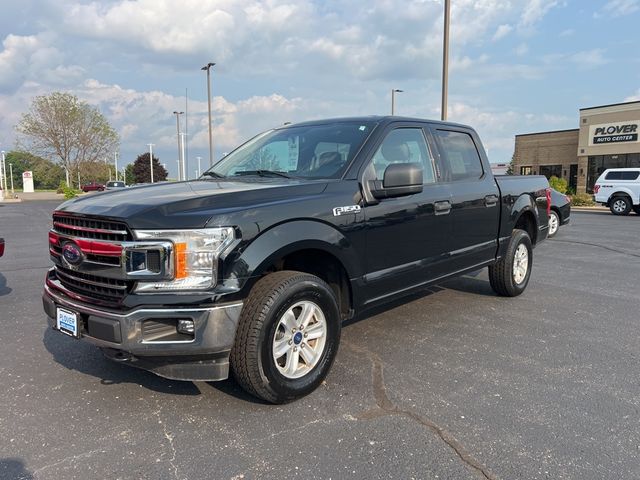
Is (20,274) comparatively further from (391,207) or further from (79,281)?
(391,207)

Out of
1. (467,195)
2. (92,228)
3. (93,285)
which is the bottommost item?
(93,285)

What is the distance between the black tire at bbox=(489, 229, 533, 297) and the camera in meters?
5.75

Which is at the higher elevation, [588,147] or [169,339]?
[588,147]

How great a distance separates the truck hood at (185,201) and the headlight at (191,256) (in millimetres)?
51

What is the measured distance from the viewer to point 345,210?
141 inches

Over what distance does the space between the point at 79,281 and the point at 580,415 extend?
329cm

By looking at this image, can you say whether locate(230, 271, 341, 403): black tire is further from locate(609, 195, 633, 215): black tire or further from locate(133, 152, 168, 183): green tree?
locate(133, 152, 168, 183): green tree

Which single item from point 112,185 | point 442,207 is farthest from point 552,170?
point 442,207

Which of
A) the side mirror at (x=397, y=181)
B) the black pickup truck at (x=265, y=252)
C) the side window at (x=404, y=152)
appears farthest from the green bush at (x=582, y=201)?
the side mirror at (x=397, y=181)

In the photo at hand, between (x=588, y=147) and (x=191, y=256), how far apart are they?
3516cm

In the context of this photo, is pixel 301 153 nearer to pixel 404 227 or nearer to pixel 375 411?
pixel 404 227

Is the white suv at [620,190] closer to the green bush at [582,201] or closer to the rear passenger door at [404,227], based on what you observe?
the green bush at [582,201]

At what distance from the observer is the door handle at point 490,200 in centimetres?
521

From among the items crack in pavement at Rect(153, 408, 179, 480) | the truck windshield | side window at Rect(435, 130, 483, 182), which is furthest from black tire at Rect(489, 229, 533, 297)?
crack in pavement at Rect(153, 408, 179, 480)
